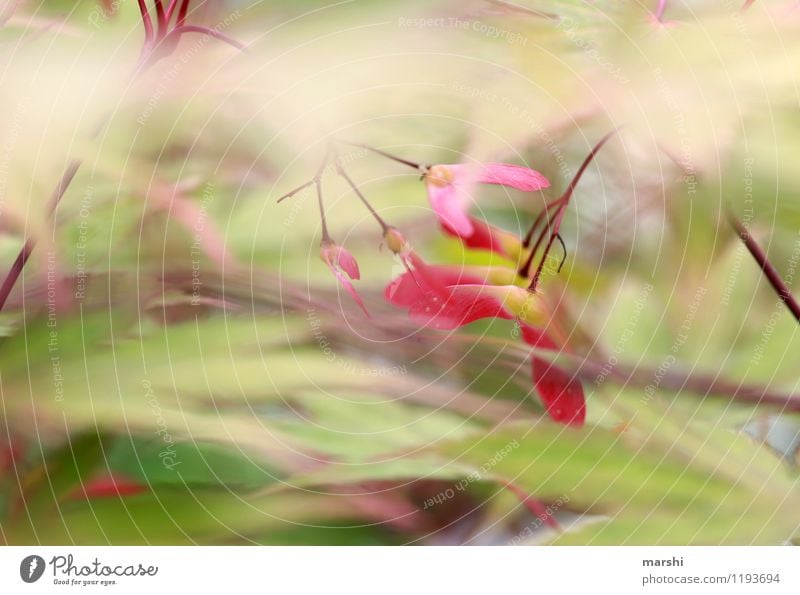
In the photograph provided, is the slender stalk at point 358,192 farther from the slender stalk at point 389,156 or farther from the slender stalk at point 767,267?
the slender stalk at point 767,267

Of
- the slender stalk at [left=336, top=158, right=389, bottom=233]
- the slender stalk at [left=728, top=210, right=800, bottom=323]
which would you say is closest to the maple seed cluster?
the slender stalk at [left=336, top=158, right=389, bottom=233]

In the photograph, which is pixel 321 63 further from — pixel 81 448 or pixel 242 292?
pixel 81 448

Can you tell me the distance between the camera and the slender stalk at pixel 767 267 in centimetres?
51

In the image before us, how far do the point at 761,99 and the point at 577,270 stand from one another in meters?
0.17

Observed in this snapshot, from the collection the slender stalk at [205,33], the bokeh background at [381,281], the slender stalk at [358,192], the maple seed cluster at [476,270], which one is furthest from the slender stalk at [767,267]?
the slender stalk at [205,33]

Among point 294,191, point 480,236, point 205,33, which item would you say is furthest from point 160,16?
point 480,236

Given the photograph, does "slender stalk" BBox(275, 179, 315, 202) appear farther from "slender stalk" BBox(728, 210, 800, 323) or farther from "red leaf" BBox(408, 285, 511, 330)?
"slender stalk" BBox(728, 210, 800, 323)

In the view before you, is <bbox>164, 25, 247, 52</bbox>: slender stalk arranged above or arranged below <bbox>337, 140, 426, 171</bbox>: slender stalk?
above

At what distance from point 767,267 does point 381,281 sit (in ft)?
0.84

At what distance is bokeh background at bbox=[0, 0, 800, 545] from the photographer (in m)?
0.49

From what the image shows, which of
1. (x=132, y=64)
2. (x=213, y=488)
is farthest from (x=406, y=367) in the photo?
(x=132, y=64)

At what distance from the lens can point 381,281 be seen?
497 mm

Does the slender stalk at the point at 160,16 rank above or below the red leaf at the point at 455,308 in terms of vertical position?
above

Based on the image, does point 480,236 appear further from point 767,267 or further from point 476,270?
point 767,267
